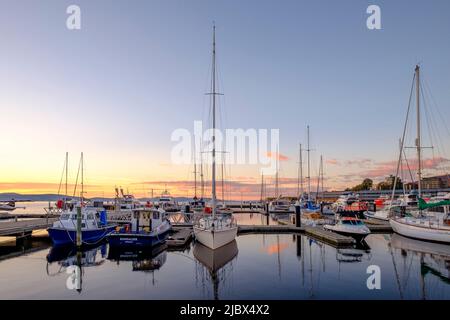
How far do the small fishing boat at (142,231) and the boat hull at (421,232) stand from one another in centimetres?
2578

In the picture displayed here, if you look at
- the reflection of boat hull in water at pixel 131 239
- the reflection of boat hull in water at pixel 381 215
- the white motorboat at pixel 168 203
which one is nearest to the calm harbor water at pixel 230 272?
the reflection of boat hull in water at pixel 131 239

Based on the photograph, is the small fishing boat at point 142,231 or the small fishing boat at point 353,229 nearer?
the small fishing boat at point 142,231

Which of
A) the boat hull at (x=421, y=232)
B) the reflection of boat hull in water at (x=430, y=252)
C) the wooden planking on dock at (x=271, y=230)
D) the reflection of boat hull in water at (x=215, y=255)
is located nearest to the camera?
the reflection of boat hull in water at (x=430, y=252)

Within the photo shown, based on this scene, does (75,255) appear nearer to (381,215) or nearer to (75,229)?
(75,229)

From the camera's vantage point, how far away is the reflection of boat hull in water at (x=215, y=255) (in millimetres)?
24337

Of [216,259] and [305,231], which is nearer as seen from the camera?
[216,259]

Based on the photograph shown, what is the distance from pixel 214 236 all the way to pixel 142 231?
6657 millimetres

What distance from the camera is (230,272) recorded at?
2212cm

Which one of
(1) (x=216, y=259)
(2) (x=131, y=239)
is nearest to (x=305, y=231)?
(1) (x=216, y=259)

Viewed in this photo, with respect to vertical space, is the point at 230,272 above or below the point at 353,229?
below

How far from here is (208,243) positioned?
29203 mm

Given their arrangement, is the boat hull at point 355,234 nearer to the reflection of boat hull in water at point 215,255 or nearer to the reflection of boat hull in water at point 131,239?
the reflection of boat hull in water at point 215,255

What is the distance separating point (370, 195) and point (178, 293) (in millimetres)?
155221
